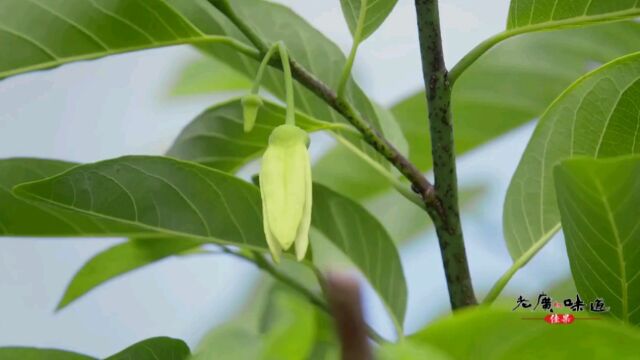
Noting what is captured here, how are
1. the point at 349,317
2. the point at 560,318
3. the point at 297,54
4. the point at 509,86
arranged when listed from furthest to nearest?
the point at 509,86 < the point at 297,54 < the point at 560,318 < the point at 349,317

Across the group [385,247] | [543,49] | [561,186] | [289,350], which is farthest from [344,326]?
[543,49]

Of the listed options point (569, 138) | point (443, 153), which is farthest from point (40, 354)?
point (569, 138)

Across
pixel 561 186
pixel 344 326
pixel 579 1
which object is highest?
pixel 579 1

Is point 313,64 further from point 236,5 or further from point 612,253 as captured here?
point 612,253

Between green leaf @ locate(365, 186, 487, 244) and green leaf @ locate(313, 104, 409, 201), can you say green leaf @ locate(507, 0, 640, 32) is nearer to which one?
green leaf @ locate(313, 104, 409, 201)

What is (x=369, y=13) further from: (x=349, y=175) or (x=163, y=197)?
(x=349, y=175)

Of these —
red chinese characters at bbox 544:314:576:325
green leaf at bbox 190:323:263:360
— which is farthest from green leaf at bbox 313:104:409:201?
green leaf at bbox 190:323:263:360
